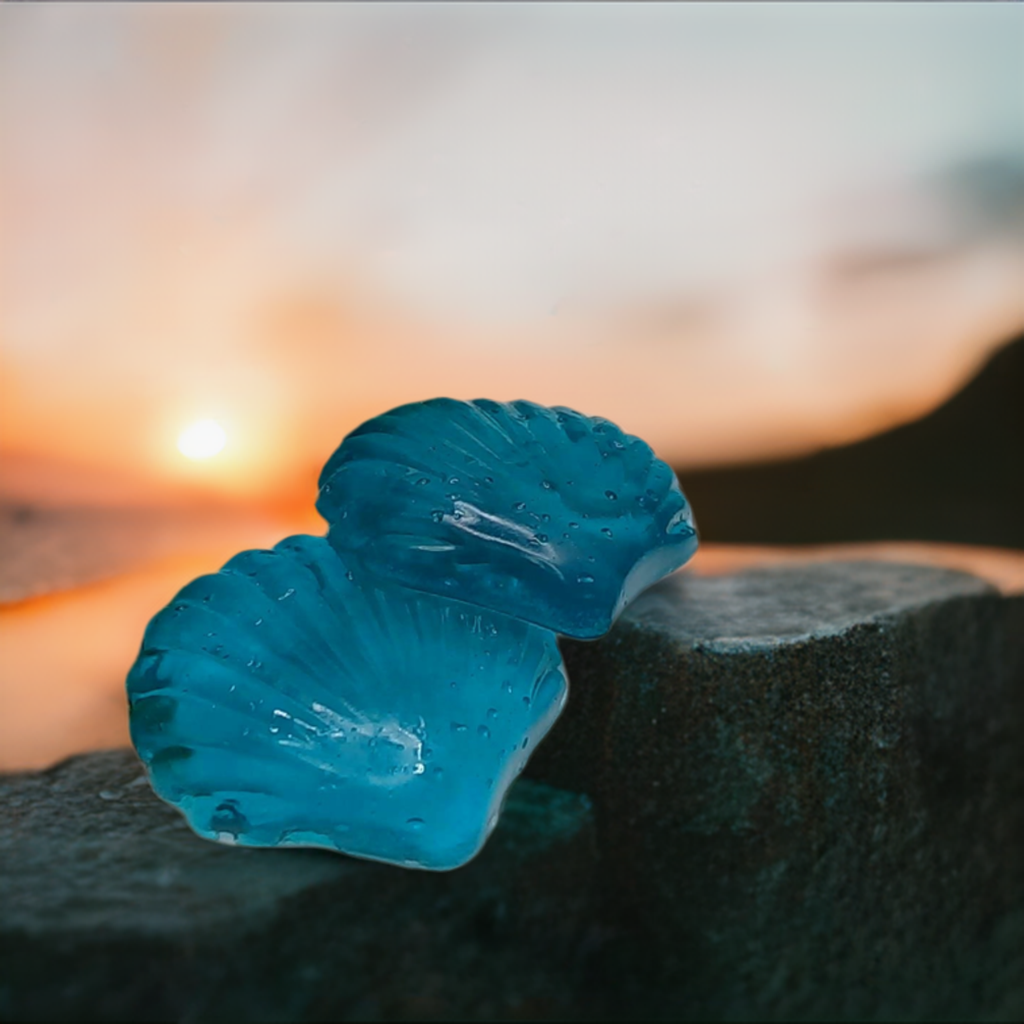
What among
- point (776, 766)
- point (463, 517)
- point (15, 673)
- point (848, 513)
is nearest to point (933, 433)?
point (848, 513)

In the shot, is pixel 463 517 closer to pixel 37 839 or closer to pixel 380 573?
pixel 380 573

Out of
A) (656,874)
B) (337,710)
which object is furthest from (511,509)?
(656,874)

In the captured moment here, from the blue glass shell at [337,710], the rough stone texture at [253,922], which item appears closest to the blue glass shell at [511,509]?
the blue glass shell at [337,710]

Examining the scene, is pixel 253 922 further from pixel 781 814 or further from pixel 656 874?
pixel 781 814

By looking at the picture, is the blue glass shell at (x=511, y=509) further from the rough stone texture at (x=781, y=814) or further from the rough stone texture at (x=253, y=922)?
the rough stone texture at (x=253, y=922)

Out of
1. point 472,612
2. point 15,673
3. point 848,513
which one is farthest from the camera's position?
point 848,513

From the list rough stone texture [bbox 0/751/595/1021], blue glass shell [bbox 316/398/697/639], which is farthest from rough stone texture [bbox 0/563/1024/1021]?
blue glass shell [bbox 316/398/697/639]
